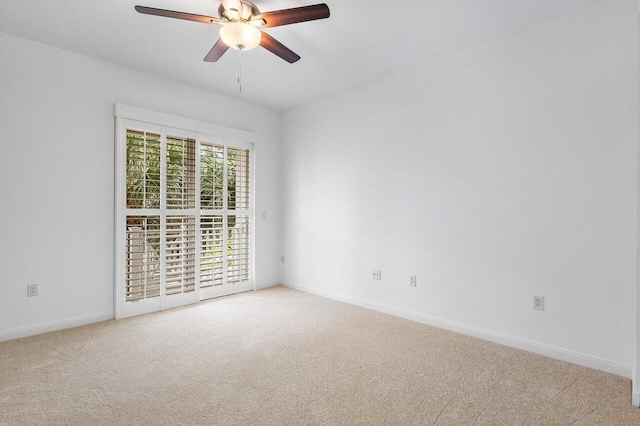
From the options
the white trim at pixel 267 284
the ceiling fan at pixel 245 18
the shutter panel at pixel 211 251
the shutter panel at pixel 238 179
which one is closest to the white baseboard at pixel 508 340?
the white trim at pixel 267 284

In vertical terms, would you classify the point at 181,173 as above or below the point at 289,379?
above

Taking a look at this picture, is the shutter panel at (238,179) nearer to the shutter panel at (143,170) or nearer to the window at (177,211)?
the window at (177,211)

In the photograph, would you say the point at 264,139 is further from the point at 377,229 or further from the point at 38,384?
the point at 38,384

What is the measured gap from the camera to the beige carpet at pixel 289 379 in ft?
6.01

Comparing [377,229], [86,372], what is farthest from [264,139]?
[86,372]

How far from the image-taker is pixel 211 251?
416cm

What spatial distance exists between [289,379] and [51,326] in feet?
8.02

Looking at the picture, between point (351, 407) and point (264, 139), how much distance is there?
3.81m

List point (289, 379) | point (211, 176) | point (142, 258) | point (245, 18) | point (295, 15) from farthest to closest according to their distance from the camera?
point (211, 176) < point (142, 258) < point (245, 18) < point (289, 379) < point (295, 15)

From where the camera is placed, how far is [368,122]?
3865 millimetres

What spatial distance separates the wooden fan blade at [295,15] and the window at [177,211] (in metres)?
2.10

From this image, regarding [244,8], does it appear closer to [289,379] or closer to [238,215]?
[289,379]

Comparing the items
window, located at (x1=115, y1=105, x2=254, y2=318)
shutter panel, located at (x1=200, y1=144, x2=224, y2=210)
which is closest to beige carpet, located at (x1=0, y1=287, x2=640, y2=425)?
window, located at (x1=115, y1=105, x2=254, y2=318)

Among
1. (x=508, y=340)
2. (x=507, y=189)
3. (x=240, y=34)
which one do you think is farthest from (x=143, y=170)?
(x=508, y=340)
